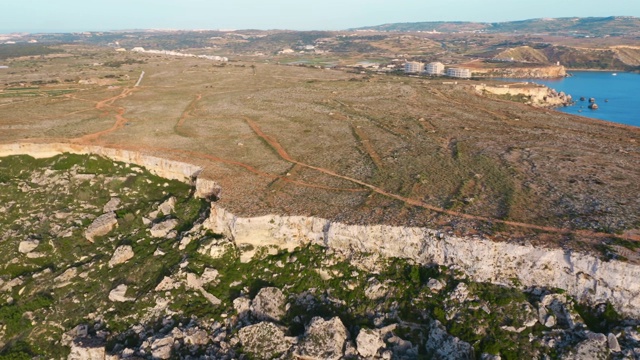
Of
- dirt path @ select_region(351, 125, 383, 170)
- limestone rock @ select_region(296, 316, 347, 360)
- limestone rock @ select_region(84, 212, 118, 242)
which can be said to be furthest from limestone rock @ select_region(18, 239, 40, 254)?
dirt path @ select_region(351, 125, 383, 170)

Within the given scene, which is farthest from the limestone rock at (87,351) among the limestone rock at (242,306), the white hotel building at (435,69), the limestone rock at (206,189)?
the white hotel building at (435,69)

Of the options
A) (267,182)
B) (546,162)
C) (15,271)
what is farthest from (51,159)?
(546,162)

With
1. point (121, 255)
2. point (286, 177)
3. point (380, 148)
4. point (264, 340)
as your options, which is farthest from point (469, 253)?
point (121, 255)

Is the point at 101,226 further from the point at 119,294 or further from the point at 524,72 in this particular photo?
the point at 524,72

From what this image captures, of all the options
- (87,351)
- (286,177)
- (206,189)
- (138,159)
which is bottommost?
(87,351)

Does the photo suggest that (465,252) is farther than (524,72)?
No

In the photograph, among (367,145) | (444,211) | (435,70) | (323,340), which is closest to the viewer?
(323,340)

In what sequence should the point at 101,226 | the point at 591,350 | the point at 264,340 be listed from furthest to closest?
the point at 101,226 < the point at 264,340 < the point at 591,350

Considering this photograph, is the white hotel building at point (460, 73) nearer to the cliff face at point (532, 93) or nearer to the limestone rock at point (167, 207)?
the cliff face at point (532, 93)
